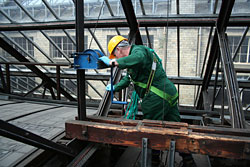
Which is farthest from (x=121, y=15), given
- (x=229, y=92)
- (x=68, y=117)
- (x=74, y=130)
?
(x=74, y=130)

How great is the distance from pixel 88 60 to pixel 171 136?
1211 mm

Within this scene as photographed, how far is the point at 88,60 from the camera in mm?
2160

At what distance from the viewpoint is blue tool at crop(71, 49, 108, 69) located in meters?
2.13

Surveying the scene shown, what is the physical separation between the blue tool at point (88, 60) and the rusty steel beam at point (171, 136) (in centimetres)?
69

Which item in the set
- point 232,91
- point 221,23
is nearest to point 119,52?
point 232,91

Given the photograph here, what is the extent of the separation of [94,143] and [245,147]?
66.4 inches

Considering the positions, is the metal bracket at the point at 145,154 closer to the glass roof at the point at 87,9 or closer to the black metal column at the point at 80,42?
the black metal column at the point at 80,42

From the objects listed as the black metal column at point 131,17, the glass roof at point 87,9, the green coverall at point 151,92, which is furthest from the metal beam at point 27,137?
the glass roof at point 87,9

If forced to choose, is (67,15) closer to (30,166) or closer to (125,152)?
(125,152)

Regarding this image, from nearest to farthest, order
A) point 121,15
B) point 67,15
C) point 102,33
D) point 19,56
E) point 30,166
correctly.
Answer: point 30,166 < point 121,15 < point 67,15 < point 19,56 < point 102,33

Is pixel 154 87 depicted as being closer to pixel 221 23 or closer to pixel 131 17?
pixel 131 17

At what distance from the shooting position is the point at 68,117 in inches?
143

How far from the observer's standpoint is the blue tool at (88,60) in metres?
2.13

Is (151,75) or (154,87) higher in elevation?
(151,75)
